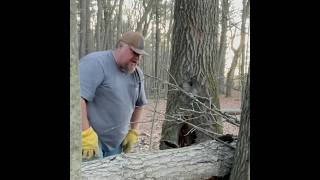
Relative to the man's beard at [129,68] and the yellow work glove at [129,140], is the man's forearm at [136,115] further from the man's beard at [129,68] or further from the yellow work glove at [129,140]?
the man's beard at [129,68]

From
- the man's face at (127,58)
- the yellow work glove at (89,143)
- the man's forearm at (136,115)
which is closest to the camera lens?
the yellow work glove at (89,143)

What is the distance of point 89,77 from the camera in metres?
3.37

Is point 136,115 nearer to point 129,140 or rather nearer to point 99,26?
point 129,140

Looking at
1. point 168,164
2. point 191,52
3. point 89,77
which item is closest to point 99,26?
point 191,52

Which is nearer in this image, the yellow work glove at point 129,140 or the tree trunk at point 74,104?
the tree trunk at point 74,104

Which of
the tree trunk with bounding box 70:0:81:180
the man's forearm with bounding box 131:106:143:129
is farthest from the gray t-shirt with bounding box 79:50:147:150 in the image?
the tree trunk with bounding box 70:0:81:180

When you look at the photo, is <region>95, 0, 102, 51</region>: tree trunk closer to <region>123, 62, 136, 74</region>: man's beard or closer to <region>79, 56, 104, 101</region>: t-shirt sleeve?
<region>123, 62, 136, 74</region>: man's beard

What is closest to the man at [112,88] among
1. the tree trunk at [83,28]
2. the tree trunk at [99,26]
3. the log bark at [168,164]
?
the log bark at [168,164]

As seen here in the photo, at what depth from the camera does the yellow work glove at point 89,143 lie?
10.2ft

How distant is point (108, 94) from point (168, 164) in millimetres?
908

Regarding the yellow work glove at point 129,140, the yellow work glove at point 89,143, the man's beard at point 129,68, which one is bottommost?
the yellow work glove at point 129,140
